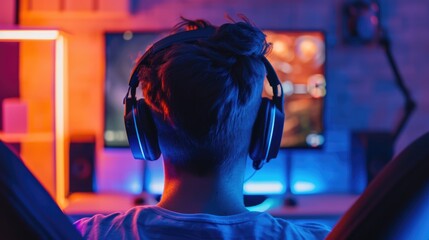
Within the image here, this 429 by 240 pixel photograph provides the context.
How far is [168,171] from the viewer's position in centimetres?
103

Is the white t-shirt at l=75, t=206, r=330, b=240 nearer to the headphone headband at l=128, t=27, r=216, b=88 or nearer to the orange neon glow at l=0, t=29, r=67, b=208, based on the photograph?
the headphone headband at l=128, t=27, r=216, b=88

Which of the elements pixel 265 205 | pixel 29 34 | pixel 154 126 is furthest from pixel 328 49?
pixel 154 126

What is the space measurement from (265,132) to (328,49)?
2.13m

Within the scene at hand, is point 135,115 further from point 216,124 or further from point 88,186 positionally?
point 88,186

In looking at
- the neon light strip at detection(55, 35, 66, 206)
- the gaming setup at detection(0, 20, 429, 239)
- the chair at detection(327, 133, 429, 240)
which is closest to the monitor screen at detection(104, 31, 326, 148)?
the neon light strip at detection(55, 35, 66, 206)

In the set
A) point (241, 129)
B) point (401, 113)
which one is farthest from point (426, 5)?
point (241, 129)

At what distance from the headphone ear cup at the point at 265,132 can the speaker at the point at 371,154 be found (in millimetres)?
1808

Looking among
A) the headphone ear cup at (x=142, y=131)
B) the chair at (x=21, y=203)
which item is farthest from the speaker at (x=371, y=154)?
the chair at (x=21, y=203)

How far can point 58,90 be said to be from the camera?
2.77 meters

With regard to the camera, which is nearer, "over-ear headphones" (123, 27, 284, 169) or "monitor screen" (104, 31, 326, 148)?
"over-ear headphones" (123, 27, 284, 169)

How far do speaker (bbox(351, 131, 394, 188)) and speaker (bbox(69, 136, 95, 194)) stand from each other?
1267 millimetres

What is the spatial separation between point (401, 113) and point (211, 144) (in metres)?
2.38

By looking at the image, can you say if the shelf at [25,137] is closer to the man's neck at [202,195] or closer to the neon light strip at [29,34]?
the neon light strip at [29,34]

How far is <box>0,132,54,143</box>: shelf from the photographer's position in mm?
2787
